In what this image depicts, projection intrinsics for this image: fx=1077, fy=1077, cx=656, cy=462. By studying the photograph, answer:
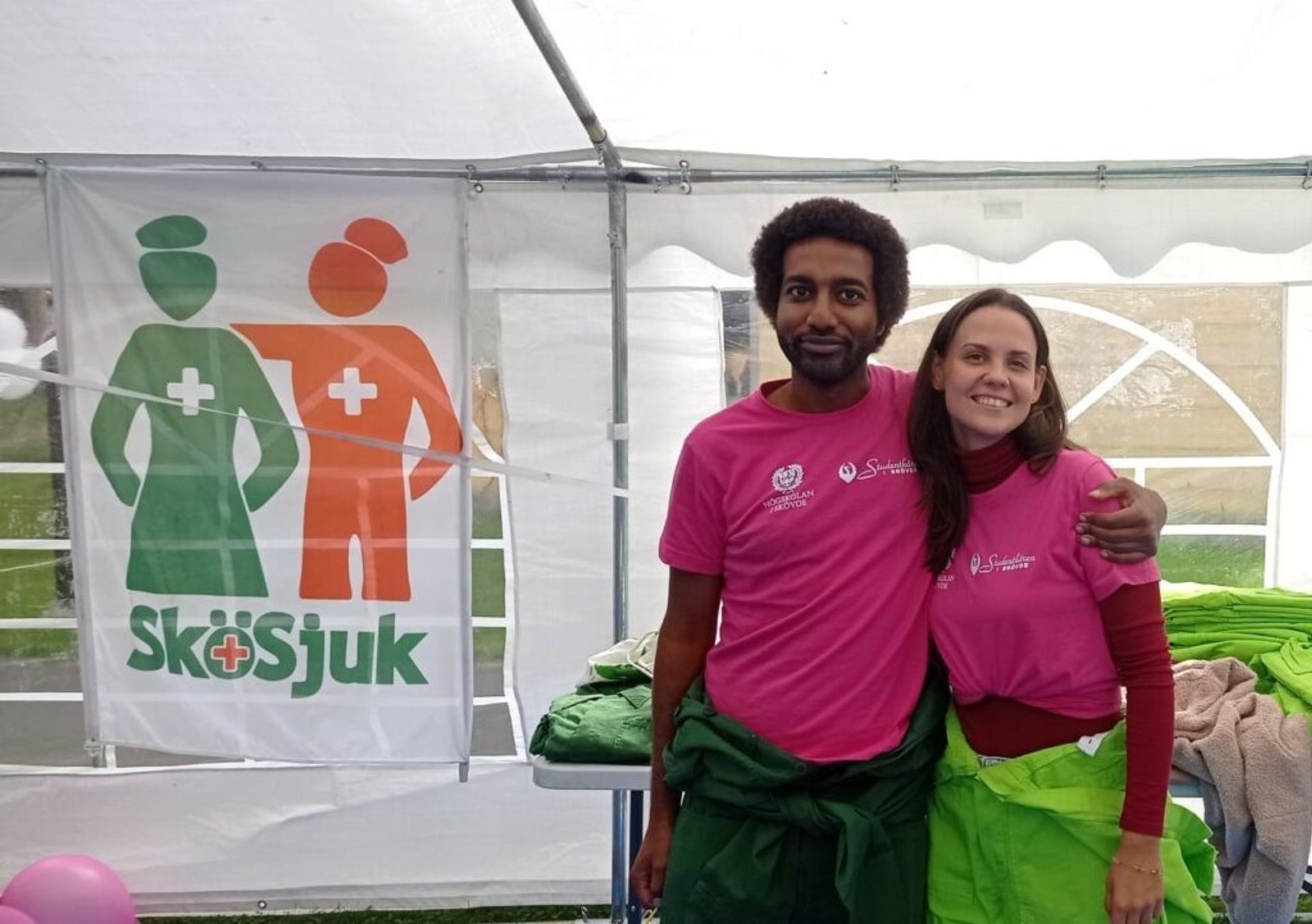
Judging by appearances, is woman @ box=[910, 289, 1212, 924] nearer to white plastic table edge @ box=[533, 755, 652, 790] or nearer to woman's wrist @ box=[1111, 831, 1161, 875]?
woman's wrist @ box=[1111, 831, 1161, 875]

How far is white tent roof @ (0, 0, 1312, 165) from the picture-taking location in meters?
2.14

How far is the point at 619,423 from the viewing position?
3.06 meters

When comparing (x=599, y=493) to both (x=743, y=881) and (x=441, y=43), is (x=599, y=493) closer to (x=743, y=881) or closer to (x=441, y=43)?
(x=441, y=43)

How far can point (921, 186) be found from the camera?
2990 mm

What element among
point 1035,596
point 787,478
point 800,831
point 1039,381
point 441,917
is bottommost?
point 441,917

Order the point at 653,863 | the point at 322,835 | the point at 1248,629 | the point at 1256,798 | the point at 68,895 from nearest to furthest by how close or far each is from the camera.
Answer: the point at 653,863
the point at 1256,798
the point at 1248,629
the point at 68,895
the point at 322,835

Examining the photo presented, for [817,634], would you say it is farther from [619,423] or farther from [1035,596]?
[619,423]

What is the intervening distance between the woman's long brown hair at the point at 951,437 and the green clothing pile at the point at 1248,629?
37.0 inches

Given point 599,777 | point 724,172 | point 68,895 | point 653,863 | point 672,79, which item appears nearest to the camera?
point 653,863

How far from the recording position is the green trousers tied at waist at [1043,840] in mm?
1398

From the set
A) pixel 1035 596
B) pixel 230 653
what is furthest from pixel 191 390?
pixel 1035 596

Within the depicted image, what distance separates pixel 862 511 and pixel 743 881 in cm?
54

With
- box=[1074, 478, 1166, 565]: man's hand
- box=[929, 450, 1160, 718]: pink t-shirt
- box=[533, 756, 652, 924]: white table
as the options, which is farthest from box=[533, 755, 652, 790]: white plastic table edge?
box=[1074, 478, 1166, 565]: man's hand

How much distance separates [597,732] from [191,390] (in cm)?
174
